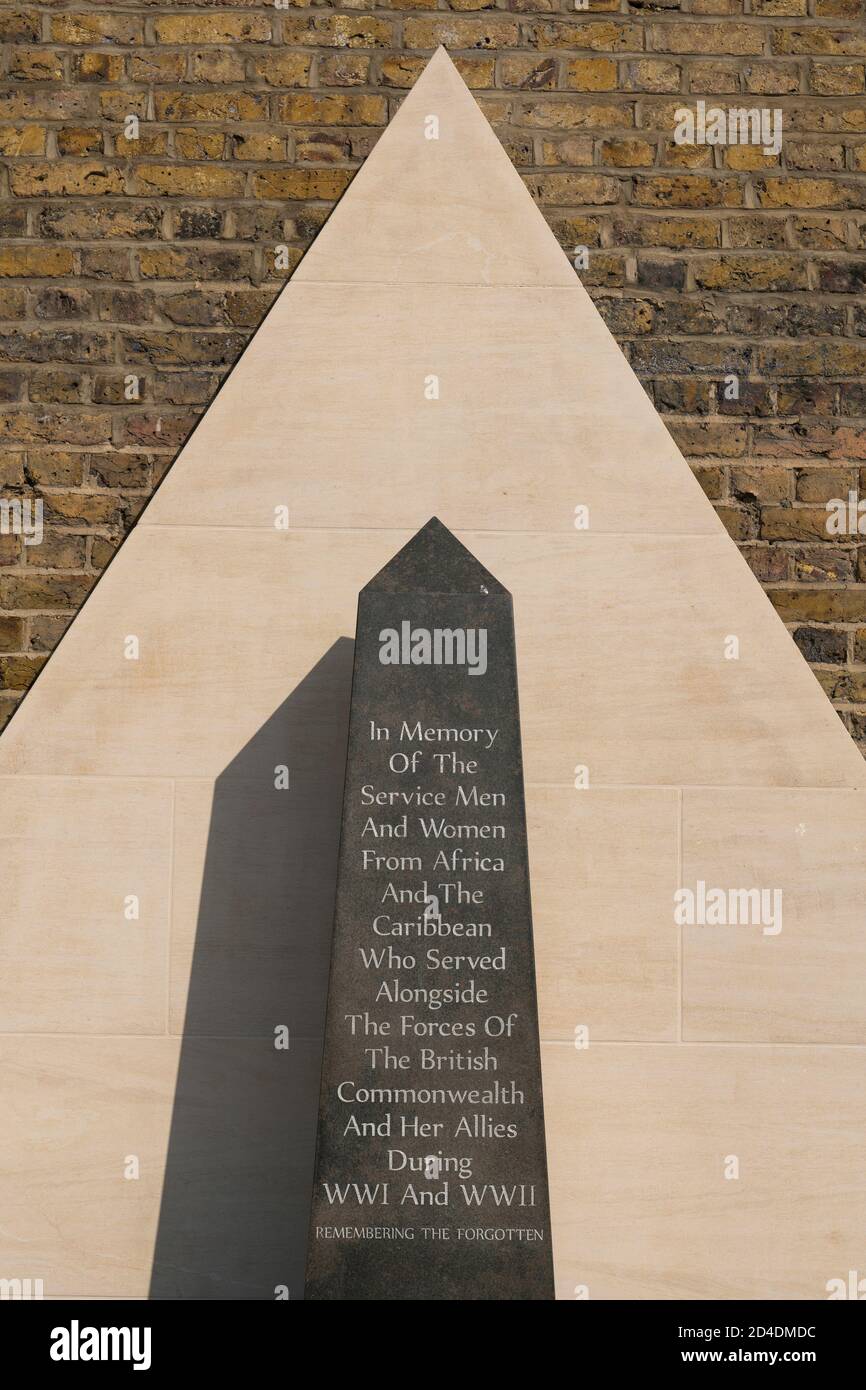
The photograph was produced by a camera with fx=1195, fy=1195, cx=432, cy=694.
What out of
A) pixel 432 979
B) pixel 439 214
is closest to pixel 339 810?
pixel 432 979

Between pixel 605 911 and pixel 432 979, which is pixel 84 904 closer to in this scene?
pixel 432 979

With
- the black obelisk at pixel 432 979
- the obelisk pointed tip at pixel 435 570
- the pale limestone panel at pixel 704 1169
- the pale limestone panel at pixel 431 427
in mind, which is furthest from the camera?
the pale limestone panel at pixel 431 427

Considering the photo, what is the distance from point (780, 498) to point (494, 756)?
3.76 feet

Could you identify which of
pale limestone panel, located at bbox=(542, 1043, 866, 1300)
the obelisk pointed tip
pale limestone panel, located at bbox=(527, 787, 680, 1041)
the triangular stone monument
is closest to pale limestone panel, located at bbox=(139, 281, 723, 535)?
the triangular stone monument

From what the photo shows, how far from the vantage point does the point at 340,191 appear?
119 inches

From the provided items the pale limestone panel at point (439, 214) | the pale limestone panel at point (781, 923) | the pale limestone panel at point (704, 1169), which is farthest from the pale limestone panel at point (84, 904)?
the pale limestone panel at point (439, 214)

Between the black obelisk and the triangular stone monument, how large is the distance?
447 millimetres

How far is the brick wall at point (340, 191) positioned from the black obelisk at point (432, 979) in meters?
0.95

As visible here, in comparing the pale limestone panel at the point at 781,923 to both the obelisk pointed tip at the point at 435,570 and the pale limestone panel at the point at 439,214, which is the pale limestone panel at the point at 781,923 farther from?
the pale limestone panel at the point at 439,214

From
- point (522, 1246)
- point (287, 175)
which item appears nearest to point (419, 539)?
point (287, 175)

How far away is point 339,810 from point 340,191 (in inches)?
61.5

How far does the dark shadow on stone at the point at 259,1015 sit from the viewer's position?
2750mm

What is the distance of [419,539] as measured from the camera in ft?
8.26

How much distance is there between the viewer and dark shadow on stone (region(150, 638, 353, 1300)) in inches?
108
